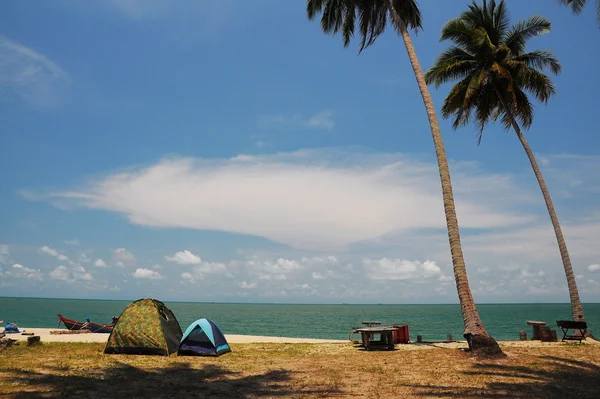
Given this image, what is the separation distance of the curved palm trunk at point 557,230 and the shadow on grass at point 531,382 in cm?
1142

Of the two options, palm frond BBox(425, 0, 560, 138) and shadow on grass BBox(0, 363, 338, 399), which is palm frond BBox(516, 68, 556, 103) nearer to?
palm frond BBox(425, 0, 560, 138)

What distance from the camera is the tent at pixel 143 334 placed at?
17.1m

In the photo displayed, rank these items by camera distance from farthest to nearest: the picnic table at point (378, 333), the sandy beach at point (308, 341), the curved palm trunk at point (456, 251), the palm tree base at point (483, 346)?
the sandy beach at point (308, 341), the picnic table at point (378, 333), the curved palm trunk at point (456, 251), the palm tree base at point (483, 346)

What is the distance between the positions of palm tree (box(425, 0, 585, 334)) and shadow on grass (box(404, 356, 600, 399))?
1320cm

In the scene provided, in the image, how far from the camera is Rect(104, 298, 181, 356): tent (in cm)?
1708

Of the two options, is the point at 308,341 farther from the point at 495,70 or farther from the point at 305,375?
the point at 495,70

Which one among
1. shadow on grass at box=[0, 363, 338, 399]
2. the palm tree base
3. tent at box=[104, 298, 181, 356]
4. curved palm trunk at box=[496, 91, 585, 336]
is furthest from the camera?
curved palm trunk at box=[496, 91, 585, 336]

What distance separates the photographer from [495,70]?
24.1 meters

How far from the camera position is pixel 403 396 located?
1009 cm

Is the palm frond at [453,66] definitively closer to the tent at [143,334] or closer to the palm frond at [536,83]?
the palm frond at [536,83]

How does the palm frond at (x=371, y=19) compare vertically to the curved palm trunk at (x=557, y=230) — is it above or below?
above

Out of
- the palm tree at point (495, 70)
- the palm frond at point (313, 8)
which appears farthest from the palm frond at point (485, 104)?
the palm frond at point (313, 8)

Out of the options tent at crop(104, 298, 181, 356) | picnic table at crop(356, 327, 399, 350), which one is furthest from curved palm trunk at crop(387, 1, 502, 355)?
tent at crop(104, 298, 181, 356)

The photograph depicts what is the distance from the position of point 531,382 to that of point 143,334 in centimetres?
1404
